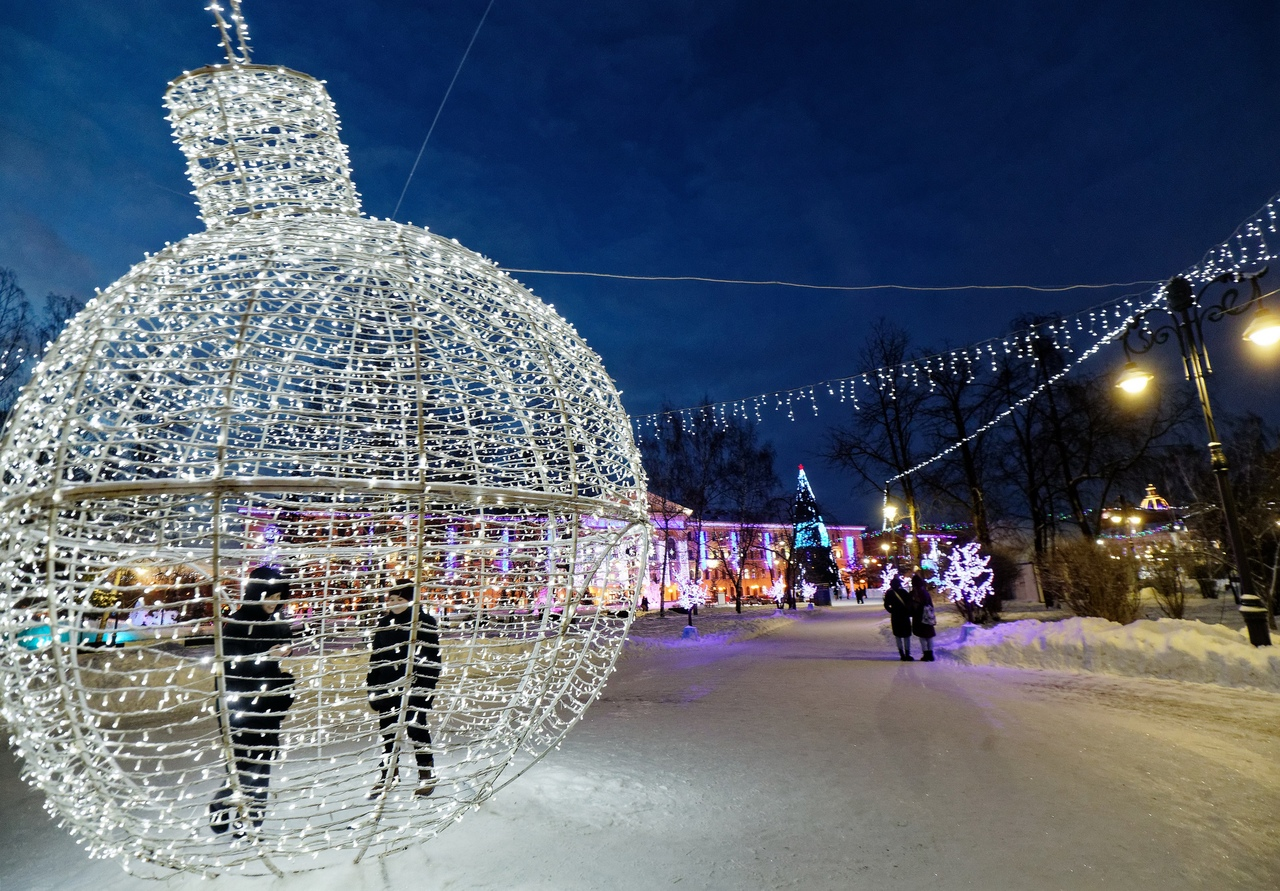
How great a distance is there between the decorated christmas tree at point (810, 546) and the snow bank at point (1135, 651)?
84.7 ft

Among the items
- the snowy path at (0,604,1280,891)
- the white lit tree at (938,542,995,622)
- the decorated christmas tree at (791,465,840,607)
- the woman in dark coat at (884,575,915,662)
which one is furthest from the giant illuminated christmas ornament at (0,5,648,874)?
the decorated christmas tree at (791,465,840,607)

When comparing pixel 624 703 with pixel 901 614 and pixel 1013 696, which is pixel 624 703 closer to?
pixel 1013 696

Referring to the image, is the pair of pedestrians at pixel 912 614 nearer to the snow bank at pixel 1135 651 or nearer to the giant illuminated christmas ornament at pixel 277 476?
the snow bank at pixel 1135 651

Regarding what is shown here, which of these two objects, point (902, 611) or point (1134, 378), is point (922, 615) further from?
point (1134, 378)

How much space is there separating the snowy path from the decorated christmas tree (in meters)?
30.2

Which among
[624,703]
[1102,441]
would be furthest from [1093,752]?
[1102,441]

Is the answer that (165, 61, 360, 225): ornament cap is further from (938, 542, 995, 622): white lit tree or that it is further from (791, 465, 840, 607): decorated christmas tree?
(791, 465, 840, 607): decorated christmas tree

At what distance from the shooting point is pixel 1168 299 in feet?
28.6

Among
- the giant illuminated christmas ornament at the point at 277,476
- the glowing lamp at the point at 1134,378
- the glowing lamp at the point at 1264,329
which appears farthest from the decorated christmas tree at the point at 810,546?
the giant illuminated christmas ornament at the point at 277,476

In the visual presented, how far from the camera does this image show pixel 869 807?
395cm

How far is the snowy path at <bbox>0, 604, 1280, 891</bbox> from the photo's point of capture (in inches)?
124

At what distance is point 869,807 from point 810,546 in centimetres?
Answer: 3526

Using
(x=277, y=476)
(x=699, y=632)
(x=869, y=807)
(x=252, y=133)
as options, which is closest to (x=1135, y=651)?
(x=869, y=807)

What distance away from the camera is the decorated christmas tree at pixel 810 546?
37031 millimetres
